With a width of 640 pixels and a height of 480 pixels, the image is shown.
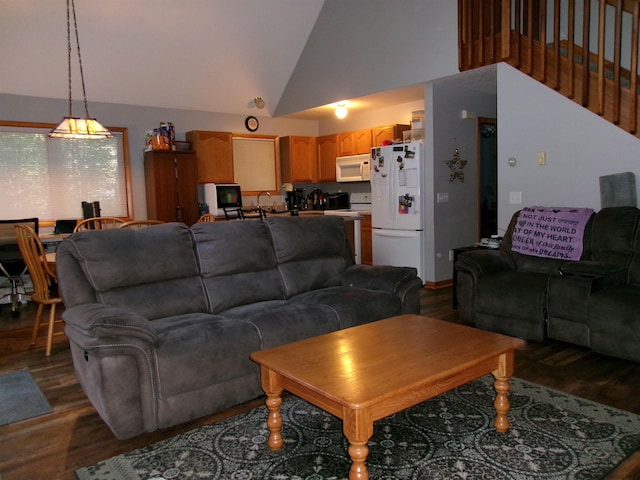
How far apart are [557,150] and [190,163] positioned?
4433 mm

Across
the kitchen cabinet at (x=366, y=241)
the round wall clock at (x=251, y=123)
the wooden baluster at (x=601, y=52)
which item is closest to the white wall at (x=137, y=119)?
the round wall clock at (x=251, y=123)

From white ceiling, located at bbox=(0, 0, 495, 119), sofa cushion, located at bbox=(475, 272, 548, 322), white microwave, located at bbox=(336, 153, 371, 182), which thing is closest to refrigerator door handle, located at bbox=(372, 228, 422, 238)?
white microwave, located at bbox=(336, 153, 371, 182)

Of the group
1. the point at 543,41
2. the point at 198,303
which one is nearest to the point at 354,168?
the point at 543,41

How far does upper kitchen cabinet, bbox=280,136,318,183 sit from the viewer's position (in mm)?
7789

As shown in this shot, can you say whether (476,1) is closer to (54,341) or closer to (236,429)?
(236,429)

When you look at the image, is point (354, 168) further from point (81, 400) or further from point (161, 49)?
point (81, 400)

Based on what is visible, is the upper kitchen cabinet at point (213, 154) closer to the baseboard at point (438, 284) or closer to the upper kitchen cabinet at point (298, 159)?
the upper kitchen cabinet at point (298, 159)

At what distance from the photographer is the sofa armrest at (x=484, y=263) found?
13.2ft

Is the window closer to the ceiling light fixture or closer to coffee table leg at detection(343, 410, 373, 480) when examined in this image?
the ceiling light fixture

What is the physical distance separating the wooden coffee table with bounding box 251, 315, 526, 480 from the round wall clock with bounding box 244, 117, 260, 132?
5.52 meters

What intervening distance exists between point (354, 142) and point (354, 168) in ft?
1.29

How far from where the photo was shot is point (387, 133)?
268 inches

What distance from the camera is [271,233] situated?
11.8 ft

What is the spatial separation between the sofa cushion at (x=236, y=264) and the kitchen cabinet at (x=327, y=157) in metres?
4.36
